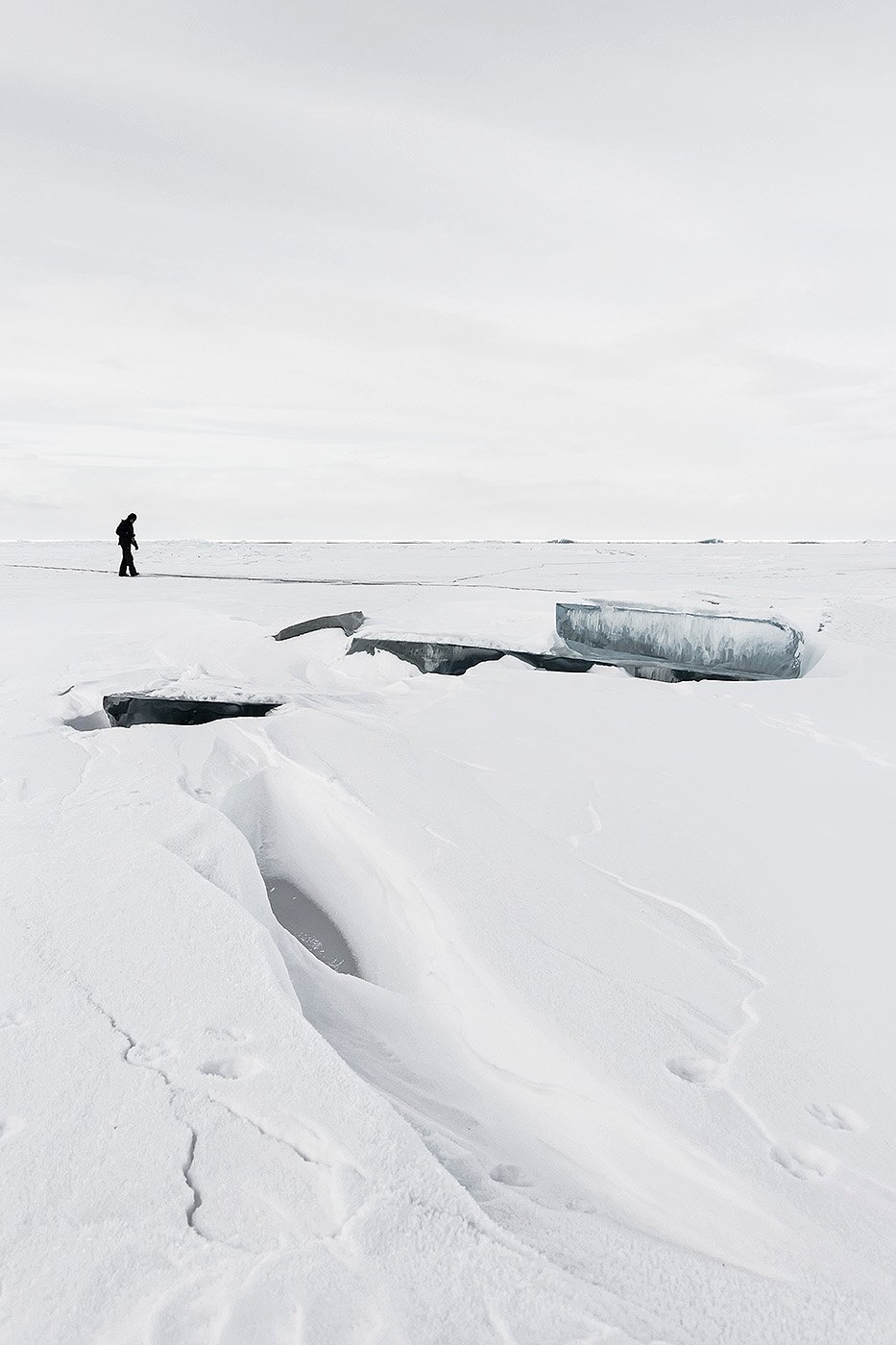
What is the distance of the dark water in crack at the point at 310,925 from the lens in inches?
80.4

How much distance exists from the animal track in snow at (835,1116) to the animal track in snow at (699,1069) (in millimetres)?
149

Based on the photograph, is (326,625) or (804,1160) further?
(326,625)

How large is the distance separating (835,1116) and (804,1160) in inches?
4.9

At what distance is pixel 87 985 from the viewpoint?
64.7 inches

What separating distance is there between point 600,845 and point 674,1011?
28.7 inches

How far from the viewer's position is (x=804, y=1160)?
1.29m

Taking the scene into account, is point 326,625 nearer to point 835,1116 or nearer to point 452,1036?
point 452,1036

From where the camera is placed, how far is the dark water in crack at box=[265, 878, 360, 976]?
6.70ft

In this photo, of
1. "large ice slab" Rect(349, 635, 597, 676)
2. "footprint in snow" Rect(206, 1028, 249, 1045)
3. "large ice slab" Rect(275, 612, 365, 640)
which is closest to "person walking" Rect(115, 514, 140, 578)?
"large ice slab" Rect(275, 612, 365, 640)

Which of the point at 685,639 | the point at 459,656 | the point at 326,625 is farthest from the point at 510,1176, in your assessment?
the point at 326,625

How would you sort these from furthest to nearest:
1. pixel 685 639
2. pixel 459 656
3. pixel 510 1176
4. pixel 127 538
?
1. pixel 127 538
2. pixel 685 639
3. pixel 459 656
4. pixel 510 1176

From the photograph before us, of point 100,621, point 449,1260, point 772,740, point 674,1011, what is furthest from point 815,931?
point 100,621

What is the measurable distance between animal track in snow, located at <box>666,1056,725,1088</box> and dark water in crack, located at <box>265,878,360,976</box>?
79 cm

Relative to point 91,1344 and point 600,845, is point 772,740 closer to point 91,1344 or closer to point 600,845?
point 600,845
